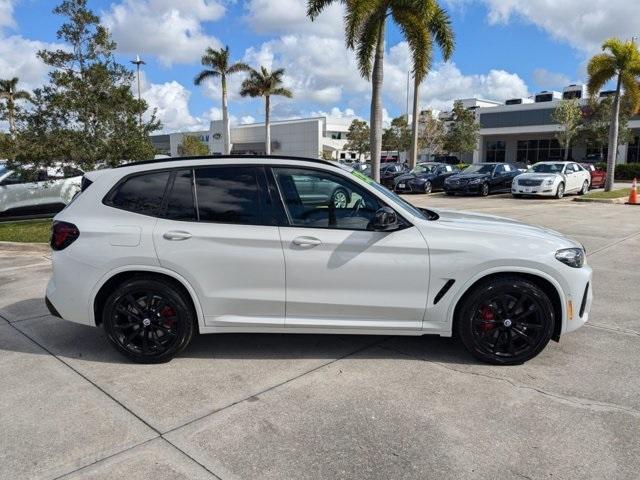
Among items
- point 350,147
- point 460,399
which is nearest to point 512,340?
point 460,399

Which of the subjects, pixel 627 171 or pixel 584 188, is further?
pixel 627 171

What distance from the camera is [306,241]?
402 centimetres

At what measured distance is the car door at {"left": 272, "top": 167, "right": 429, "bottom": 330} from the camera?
4.03 metres

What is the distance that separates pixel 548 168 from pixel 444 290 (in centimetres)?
2062

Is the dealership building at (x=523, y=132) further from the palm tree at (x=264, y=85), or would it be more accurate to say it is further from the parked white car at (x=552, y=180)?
the parked white car at (x=552, y=180)

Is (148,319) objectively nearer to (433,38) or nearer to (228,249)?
(228,249)

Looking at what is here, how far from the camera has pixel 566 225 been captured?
42.2ft

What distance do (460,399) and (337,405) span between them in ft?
2.88

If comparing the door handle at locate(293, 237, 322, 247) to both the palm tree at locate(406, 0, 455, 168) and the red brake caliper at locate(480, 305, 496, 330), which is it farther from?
the palm tree at locate(406, 0, 455, 168)

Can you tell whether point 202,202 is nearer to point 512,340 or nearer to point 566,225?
point 512,340

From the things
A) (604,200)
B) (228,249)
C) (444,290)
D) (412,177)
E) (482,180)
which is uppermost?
(412,177)

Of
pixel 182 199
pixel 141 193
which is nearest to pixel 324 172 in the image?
pixel 182 199

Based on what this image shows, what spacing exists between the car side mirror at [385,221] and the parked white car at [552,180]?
1891 centimetres

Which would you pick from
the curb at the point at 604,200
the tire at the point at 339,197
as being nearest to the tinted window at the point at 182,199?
the tire at the point at 339,197
